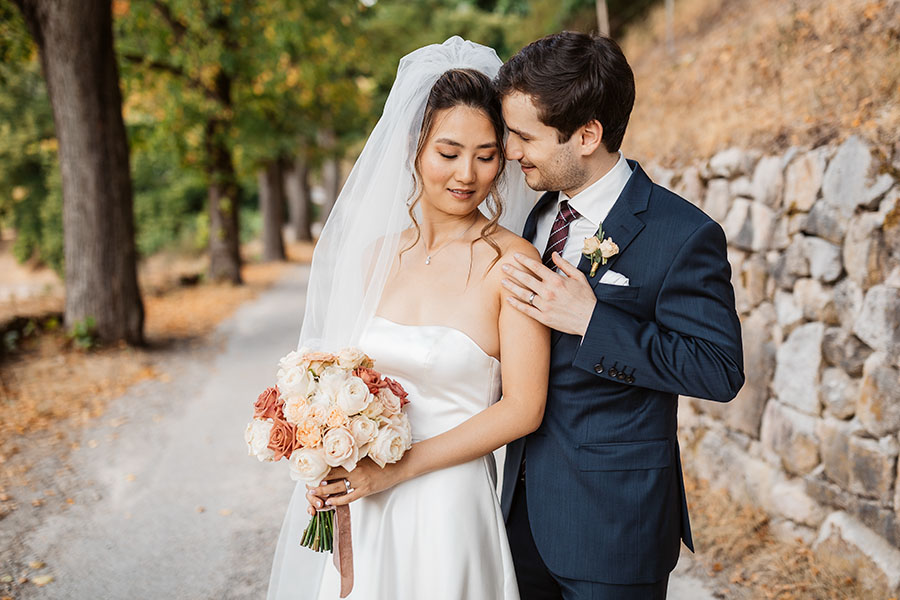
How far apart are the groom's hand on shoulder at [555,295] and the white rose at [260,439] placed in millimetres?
827

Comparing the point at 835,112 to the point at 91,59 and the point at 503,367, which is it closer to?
the point at 503,367

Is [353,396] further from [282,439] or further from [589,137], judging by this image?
[589,137]

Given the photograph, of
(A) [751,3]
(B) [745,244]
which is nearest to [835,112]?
(B) [745,244]

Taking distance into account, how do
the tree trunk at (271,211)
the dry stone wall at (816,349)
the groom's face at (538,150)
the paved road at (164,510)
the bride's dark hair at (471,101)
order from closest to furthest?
the groom's face at (538,150) → the bride's dark hair at (471,101) → the dry stone wall at (816,349) → the paved road at (164,510) → the tree trunk at (271,211)

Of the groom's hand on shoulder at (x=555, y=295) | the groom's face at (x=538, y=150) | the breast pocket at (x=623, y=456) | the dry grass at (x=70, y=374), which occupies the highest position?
the groom's face at (x=538, y=150)

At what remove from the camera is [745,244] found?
4.62 m

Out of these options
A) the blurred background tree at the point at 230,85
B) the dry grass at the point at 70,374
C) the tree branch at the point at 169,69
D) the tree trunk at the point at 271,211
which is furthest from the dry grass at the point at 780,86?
the tree trunk at the point at 271,211

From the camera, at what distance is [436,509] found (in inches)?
91.8

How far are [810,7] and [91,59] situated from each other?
24.7ft

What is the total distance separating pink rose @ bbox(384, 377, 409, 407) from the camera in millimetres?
2202

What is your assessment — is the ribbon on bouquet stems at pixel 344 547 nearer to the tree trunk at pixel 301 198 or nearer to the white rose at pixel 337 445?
the white rose at pixel 337 445

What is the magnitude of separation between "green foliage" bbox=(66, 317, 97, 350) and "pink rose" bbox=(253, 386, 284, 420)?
22.8 ft

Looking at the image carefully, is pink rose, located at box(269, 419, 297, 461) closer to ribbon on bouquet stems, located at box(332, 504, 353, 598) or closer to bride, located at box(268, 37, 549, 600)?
bride, located at box(268, 37, 549, 600)

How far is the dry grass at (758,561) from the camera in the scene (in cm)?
343
